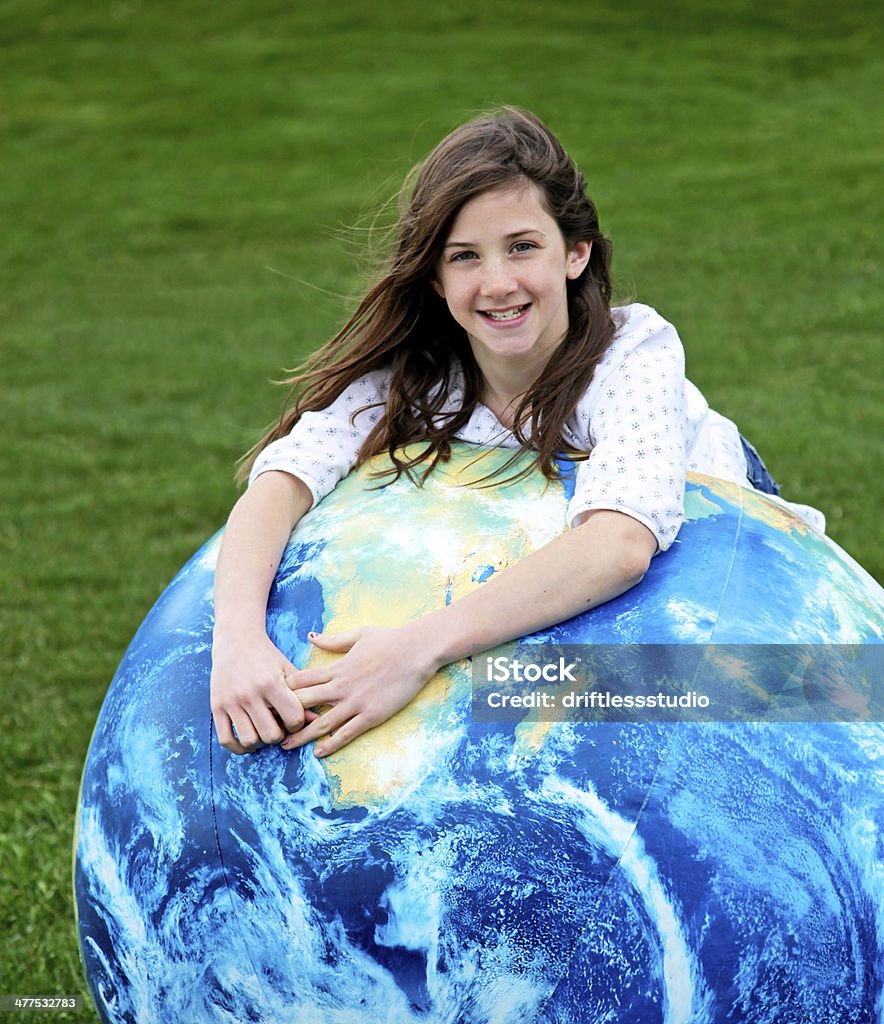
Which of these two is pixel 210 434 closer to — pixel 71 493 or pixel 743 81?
pixel 71 493

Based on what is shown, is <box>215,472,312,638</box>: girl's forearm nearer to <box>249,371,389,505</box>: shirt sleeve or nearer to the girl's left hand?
<box>249,371,389,505</box>: shirt sleeve

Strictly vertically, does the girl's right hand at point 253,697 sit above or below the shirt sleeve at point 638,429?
below

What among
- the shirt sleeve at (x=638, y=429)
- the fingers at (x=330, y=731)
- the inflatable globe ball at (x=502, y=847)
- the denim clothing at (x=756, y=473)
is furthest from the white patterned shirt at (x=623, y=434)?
the fingers at (x=330, y=731)

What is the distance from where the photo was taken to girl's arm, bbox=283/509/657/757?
9.35 ft

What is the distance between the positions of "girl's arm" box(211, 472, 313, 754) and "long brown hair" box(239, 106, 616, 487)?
0.87 feet

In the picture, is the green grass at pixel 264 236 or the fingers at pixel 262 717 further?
the green grass at pixel 264 236

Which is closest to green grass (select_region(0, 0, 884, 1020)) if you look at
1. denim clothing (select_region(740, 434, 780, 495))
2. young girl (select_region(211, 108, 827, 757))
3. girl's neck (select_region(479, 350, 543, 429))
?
young girl (select_region(211, 108, 827, 757))

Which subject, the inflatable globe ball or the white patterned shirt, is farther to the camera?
the white patterned shirt

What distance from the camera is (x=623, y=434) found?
3254 millimetres

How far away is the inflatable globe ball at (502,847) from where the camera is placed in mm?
2734

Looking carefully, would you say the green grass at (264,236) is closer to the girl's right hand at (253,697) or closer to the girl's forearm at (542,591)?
the girl's forearm at (542,591)

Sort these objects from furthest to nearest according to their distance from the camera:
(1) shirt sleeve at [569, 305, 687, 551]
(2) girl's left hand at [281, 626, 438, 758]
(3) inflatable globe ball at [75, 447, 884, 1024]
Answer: (1) shirt sleeve at [569, 305, 687, 551] → (2) girl's left hand at [281, 626, 438, 758] → (3) inflatable globe ball at [75, 447, 884, 1024]

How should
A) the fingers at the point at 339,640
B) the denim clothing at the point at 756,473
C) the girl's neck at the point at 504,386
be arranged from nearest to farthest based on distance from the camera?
1. the fingers at the point at 339,640
2. the girl's neck at the point at 504,386
3. the denim clothing at the point at 756,473

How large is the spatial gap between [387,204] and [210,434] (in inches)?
228
